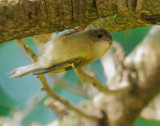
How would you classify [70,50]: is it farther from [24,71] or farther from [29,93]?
[29,93]

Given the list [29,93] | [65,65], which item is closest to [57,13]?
[65,65]

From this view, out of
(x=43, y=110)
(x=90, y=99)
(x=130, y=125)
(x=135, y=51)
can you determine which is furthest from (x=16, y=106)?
(x=135, y=51)

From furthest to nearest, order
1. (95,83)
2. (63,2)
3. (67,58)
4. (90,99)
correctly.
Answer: (90,99) < (95,83) < (67,58) < (63,2)

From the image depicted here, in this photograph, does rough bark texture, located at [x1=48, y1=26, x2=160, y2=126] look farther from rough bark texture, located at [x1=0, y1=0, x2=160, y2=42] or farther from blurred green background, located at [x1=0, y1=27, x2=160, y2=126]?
rough bark texture, located at [x1=0, y1=0, x2=160, y2=42]

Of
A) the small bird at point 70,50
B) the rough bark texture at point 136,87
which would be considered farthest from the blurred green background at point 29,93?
the small bird at point 70,50

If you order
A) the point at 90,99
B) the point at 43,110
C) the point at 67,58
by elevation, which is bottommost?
the point at 43,110

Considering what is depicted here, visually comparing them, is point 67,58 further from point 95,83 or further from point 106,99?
point 106,99

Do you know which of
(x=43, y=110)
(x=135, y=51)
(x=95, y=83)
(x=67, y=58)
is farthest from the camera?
(x=43, y=110)
